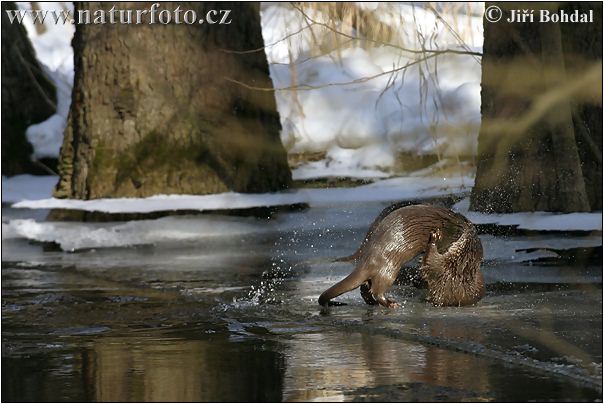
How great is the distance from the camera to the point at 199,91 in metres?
12.8

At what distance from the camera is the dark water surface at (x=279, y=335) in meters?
5.18

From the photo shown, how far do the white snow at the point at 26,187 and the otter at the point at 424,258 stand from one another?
28.8ft

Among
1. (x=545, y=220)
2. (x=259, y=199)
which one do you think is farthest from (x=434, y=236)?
(x=259, y=199)

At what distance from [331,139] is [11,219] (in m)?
6.25

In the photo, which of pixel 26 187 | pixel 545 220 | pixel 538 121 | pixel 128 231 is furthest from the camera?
pixel 26 187

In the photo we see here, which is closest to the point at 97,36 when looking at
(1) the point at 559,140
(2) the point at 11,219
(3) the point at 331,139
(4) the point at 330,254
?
(2) the point at 11,219

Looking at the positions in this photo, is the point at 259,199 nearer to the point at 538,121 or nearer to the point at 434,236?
the point at 538,121

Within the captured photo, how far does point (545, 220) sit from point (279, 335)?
4.30 metres

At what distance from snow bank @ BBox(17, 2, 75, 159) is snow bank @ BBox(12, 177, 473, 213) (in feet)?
14.2

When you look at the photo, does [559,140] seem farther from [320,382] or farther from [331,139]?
[331,139]

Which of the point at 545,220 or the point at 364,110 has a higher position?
the point at 364,110

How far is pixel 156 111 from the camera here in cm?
1264

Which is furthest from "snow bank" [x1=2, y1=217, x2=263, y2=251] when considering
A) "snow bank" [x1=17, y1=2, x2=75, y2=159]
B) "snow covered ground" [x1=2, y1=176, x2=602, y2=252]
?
"snow bank" [x1=17, y1=2, x2=75, y2=159]

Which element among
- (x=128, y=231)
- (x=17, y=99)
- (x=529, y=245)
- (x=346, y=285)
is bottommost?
(x=346, y=285)
